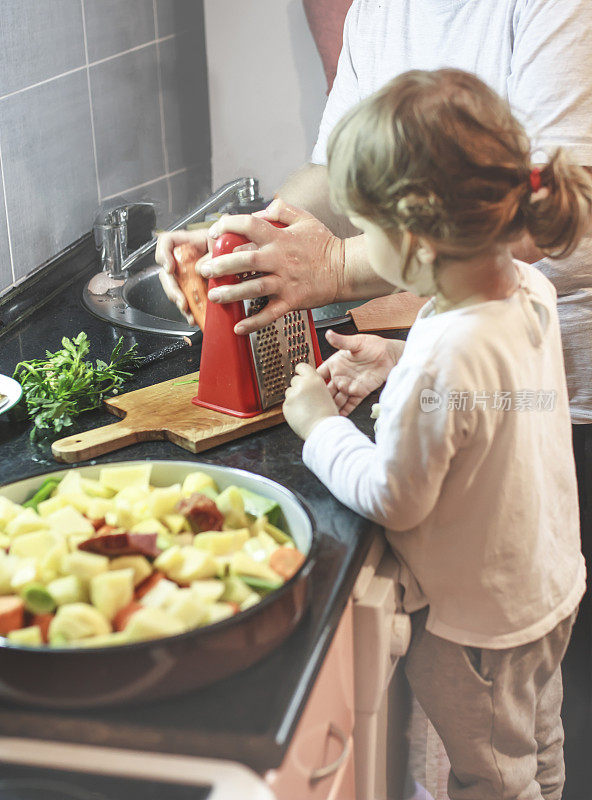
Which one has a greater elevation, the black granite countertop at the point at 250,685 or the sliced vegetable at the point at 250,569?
the sliced vegetable at the point at 250,569

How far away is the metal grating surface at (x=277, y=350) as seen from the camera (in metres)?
1.25

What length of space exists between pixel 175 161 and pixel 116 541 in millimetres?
2075

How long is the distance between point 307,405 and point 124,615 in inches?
16.7

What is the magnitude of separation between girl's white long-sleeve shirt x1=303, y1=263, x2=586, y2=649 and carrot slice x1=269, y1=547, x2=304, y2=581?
→ 13cm

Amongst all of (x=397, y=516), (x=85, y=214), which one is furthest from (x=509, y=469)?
(x=85, y=214)

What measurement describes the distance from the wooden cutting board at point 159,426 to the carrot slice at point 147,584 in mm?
368

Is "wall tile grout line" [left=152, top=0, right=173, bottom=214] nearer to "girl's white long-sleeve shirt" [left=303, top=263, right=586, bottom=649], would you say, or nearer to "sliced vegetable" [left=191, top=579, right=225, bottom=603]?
"girl's white long-sleeve shirt" [left=303, top=263, right=586, bottom=649]

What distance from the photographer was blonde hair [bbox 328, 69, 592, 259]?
2.76 feet

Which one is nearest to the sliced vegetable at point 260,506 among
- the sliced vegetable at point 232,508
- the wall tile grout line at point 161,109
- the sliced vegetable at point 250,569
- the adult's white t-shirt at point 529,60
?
the sliced vegetable at point 232,508

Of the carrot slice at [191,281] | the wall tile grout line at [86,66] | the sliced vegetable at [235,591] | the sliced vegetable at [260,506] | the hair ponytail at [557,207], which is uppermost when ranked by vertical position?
the hair ponytail at [557,207]

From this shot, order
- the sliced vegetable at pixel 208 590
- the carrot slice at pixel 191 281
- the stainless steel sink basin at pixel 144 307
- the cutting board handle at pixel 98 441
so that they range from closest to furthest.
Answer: the sliced vegetable at pixel 208 590 < the cutting board handle at pixel 98 441 < the carrot slice at pixel 191 281 < the stainless steel sink basin at pixel 144 307

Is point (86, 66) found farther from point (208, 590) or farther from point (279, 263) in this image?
point (208, 590)

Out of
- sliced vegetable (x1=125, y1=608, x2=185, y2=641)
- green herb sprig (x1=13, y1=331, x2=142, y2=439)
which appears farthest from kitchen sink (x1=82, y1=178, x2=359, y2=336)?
sliced vegetable (x1=125, y1=608, x2=185, y2=641)

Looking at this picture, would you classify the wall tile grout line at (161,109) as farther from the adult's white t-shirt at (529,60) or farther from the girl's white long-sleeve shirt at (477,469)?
the girl's white long-sleeve shirt at (477,469)
